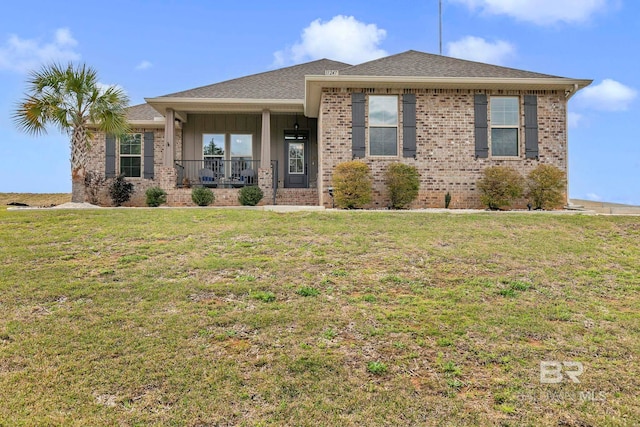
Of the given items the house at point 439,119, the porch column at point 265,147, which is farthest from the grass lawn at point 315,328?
the porch column at point 265,147

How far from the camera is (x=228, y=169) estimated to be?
18.1 metres

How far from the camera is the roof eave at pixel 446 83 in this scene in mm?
13516

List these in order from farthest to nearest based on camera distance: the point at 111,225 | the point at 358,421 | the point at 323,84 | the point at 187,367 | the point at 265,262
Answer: the point at 323,84
the point at 111,225
the point at 265,262
the point at 187,367
the point at 358,421

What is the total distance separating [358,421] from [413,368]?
940 millimetres

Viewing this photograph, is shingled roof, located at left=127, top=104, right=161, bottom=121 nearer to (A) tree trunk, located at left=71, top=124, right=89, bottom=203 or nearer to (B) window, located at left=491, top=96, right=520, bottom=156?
(A) tree trunk, located at left=71, top=124, right=89, bottom=203

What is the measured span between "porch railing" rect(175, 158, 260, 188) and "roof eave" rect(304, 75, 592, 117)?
4.43 metres

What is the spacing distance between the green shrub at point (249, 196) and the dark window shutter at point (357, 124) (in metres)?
3.68

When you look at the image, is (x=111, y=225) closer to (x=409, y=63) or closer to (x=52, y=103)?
(x=52, y=103)

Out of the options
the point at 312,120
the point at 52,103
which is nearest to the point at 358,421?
the point at 52,103

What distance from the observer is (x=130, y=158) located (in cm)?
1859

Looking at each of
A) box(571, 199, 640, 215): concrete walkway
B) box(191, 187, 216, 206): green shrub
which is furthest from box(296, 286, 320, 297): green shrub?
box(571, 199, 640, 215): concrete walkway

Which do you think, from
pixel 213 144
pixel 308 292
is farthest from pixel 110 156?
pixel 308 292

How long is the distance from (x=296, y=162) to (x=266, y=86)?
3043 millimetres

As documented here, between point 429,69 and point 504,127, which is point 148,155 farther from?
point 504,127
